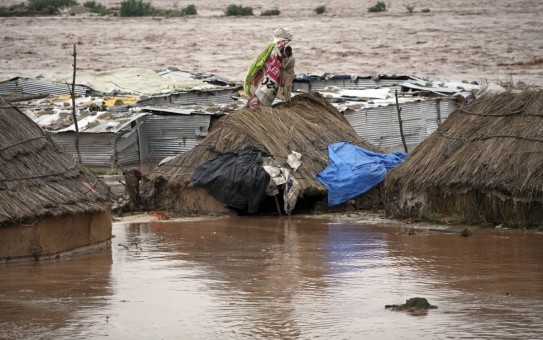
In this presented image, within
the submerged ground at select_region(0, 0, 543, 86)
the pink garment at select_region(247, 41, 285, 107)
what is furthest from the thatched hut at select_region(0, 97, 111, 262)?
the submerged ground at select_region(0, 0, 543, 86)

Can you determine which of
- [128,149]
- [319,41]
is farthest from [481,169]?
[319,41]

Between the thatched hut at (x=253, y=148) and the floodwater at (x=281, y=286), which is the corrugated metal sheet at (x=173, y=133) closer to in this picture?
the thatched hut at (x=253, y=148)

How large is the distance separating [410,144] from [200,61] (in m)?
15.4

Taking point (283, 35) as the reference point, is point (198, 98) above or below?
below

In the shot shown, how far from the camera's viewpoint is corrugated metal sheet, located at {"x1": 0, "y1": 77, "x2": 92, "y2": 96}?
77.2 feet

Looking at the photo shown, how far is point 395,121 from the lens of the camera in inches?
797

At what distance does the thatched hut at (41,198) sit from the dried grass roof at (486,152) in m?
4.15

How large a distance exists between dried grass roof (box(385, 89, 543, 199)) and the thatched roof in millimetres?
4117

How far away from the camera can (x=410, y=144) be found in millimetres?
20562

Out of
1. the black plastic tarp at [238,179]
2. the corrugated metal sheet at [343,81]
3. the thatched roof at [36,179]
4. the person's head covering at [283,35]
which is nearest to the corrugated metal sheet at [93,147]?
the person's head covering at [283,35]

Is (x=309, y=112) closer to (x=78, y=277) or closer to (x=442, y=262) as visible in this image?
(x=442, y=262)

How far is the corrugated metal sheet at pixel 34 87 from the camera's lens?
23531mm

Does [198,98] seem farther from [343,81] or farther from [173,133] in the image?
[173,133]

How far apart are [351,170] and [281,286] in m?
5.74
